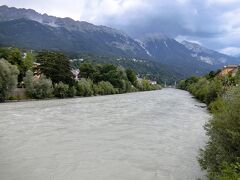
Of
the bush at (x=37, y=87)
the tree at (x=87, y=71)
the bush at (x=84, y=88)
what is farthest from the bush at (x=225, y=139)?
the tree at (x=87, y=71)

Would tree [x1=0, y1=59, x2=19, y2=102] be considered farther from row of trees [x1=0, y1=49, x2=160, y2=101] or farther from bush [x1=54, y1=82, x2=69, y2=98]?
bush [x1=54, y1=82, x2=69, y2=98]

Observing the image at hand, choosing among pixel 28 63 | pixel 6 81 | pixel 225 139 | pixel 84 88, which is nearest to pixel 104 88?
pixel 84 88

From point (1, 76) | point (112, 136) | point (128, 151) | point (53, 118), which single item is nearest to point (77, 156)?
point (128, 151)

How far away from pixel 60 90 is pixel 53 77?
877 cm

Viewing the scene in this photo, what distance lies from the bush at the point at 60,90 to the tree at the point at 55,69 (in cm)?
656

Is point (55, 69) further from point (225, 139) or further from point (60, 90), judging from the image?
point (225, 139)

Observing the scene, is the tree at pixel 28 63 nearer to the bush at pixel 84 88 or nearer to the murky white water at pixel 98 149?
the bush at pixel 84 88

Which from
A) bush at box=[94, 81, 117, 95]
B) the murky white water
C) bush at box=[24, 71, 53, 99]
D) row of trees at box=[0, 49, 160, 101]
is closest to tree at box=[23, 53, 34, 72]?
row of trees at box=[0, 49, 160, 101]

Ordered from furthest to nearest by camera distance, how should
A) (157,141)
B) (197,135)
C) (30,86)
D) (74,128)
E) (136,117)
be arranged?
(30,86), (136,117), (74,128), (197,135), (157,141)

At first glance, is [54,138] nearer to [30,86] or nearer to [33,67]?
[30,86]

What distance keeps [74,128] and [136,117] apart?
41.1 feet

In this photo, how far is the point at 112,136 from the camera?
32.9 m

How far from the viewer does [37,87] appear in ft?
274

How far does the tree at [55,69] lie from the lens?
97938 mm
